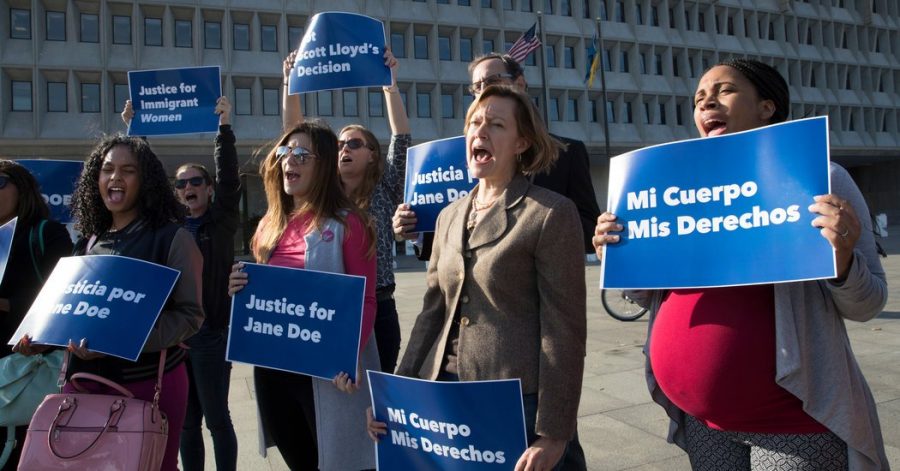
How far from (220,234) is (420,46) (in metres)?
33.9

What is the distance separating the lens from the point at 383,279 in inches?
138

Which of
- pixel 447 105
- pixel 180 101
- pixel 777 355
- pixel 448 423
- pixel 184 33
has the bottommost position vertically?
pixel 448 423

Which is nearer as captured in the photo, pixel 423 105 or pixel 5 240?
pixel 5 240

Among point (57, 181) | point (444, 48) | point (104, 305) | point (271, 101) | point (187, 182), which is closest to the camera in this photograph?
point (104, 305)

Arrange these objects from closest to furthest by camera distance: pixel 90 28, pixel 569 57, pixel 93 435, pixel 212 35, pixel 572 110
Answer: pixel 93 435 < pixel 90 28 < pixel 212 35 < pixel 572 110 < pixel 569 57

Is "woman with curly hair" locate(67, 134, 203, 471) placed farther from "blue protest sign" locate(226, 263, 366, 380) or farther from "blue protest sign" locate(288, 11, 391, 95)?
"blue protest sign" locate(288, 11, 391, 95)

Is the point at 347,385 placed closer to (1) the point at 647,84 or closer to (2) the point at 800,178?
(2) the point at 800,178

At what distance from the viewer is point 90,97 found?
2925cm

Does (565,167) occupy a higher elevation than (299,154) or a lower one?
lower

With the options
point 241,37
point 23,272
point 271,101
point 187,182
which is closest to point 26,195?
point 23,272

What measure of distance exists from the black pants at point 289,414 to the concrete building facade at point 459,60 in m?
21.5

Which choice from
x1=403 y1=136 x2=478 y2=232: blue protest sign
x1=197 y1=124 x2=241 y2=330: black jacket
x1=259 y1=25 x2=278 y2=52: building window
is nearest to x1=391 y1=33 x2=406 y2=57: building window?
x1=259 y1=25 x2=278 y2=52: building window

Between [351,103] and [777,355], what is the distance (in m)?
32.5

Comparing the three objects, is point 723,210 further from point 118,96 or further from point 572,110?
point 572,110
